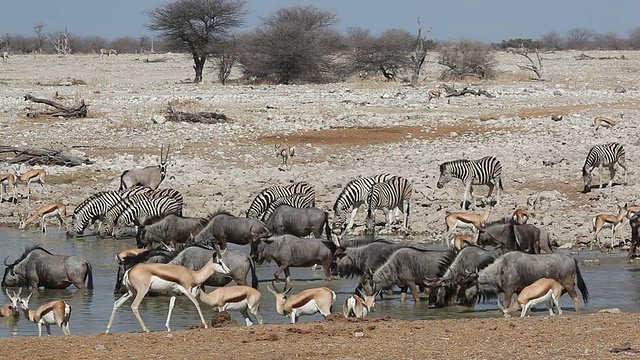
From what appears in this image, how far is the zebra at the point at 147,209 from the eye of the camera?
1853cm

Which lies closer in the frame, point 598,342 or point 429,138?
point 598,342

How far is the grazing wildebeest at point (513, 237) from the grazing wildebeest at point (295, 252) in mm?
2175

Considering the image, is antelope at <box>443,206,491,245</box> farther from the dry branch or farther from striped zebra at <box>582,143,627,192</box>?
the dry branch

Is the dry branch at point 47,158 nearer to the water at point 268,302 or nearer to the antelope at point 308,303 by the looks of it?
the water at point 268,302

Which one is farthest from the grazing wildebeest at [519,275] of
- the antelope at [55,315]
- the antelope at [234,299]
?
the antelope at [55,315]

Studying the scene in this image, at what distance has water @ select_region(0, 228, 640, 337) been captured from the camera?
11.6 m

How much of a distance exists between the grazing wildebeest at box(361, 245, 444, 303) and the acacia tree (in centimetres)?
3666

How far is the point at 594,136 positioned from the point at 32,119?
1485 centimetres

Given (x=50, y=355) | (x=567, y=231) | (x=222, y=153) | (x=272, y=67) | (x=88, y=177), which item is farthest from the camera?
(x=272, y=67)

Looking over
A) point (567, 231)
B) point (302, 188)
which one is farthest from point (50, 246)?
point (567, 231)

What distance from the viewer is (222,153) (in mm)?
24250

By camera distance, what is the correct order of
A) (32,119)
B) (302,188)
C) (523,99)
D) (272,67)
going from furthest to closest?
(272,67) < (523,99) < (32,119) < (302,188)

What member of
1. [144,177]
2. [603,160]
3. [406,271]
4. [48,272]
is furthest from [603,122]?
[48,272]

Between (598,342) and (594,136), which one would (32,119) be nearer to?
(594,136)
